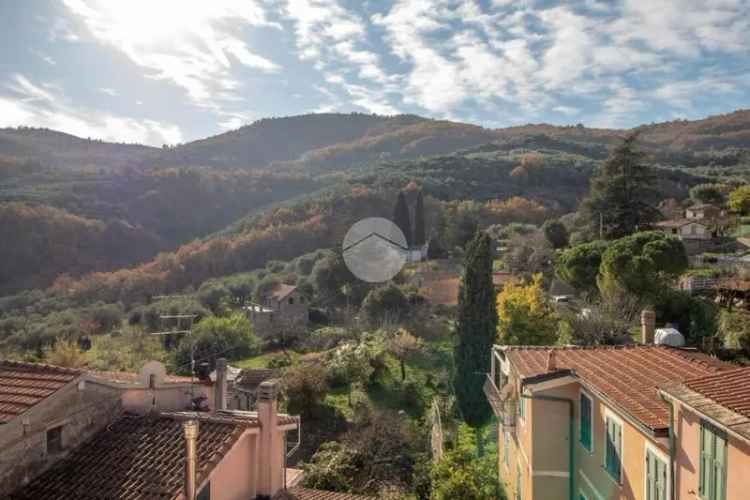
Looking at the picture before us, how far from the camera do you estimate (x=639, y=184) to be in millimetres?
36469

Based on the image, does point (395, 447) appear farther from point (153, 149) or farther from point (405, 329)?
point (153, 149)

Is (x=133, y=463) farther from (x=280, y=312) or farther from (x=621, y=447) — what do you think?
(x=280, y=312)

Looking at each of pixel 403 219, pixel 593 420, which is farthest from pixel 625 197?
pixel 593 420

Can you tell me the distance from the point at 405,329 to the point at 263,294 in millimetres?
15510

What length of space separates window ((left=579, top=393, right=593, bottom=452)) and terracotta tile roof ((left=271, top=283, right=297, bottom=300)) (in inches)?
1282

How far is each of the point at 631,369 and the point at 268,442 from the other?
6.93 meters

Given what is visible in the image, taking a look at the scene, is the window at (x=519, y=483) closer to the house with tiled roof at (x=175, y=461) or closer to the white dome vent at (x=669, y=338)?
the white dome vent at (x=669, y=338)

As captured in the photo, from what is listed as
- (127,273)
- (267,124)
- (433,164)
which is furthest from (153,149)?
(127,273)

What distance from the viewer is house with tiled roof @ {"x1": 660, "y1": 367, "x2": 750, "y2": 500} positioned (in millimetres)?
5152

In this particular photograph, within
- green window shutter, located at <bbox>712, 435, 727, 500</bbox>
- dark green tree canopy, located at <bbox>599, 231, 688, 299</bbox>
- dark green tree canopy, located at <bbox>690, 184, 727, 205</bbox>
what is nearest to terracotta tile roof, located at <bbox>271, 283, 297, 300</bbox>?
dark green tree canopy, located at <bbox>599, 231, 688, 299</bbox>

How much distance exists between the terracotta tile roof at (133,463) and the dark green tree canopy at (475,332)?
14.1 meters

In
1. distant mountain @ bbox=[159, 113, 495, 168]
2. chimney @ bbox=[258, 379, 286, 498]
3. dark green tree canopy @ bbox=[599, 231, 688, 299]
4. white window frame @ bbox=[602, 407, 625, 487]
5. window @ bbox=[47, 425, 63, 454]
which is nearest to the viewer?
white window frame @ bbox=[602, 407, 625, 487]

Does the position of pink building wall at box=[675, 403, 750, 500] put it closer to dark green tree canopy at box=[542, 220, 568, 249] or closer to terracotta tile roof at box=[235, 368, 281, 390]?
terracotta tile roof at box=[235, 368, 281, 390]

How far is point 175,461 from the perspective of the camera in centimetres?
855
